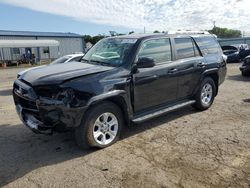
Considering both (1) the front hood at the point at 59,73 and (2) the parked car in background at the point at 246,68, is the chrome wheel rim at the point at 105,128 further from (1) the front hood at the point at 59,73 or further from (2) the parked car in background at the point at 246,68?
(2) the parked car in background at the point at 246,68

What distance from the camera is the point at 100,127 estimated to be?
482cm

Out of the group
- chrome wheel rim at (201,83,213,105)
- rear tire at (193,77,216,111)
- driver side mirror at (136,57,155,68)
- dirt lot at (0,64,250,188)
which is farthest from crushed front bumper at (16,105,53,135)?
chrome wheel rim at (201,83,213,105)

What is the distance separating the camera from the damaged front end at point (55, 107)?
4.30 m

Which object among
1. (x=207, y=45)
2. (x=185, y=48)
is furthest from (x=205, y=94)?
(x=185, y=48)

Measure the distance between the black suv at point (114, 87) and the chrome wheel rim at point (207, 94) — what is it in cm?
10

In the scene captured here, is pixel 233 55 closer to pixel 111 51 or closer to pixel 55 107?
pixel 111 51

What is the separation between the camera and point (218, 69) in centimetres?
732

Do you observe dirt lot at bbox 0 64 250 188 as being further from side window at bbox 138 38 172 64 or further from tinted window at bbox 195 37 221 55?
tinted window at bbox 195 37 221 55

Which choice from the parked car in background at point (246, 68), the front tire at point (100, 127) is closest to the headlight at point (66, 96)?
the front tire at point (100, 127)

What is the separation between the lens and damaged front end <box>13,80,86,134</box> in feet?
14.1

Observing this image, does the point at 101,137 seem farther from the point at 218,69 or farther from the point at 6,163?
the point at 218,69

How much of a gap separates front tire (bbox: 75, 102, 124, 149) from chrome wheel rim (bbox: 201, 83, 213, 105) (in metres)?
2.77

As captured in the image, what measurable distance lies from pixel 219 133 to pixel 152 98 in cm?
141

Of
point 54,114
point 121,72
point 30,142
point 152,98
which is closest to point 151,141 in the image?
point 152,98
